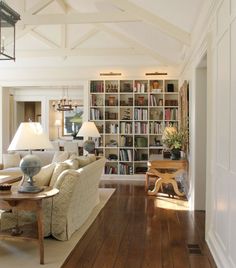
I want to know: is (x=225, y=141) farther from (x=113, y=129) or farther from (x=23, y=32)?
(x=23, y=32)

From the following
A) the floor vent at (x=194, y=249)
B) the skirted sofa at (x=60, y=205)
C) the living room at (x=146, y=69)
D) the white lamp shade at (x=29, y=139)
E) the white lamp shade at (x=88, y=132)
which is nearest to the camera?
the living room at (x=146, y=69)

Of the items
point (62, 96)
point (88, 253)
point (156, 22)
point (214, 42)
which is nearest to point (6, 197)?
point (88, 253)

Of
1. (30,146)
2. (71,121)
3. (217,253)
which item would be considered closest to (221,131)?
(217,253)

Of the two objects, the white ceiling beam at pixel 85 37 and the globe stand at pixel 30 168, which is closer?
the globe stand at pixel 30 168

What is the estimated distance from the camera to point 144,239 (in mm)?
4023

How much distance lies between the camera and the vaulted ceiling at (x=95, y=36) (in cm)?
564

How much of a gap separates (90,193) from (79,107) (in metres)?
7.78

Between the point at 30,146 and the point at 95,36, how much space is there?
5.63 m

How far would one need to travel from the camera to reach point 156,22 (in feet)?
18.1

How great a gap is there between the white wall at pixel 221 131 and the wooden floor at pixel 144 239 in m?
0.32

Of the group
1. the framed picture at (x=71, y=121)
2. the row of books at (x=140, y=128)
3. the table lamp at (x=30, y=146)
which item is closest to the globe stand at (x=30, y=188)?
the table lamp at (x=30, y=146)

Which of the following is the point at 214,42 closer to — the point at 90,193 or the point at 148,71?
the point at 90,193

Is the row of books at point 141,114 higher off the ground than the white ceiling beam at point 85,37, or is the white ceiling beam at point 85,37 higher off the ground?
the white ceiling beam at point 85,37

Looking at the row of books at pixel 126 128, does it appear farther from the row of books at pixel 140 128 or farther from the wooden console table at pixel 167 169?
the wooden console table at pixel 167 169
